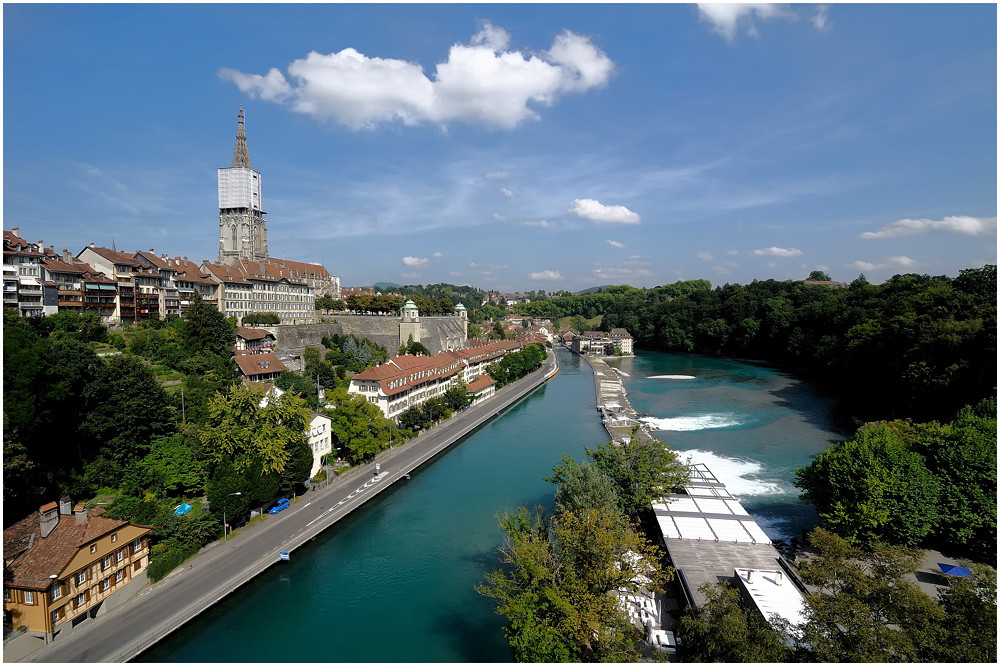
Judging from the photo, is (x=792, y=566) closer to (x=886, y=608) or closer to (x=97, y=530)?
(x=886, y=608)

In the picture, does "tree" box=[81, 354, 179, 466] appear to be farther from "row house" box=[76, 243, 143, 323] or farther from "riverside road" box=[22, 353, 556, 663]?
"row house" box=[76, 243, 143, 323]

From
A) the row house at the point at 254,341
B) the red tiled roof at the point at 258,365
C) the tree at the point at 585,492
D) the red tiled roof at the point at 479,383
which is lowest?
the tree at the point at 585,492

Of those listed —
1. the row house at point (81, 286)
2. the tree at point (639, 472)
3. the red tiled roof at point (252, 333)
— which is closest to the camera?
the tree at point (639, 472)

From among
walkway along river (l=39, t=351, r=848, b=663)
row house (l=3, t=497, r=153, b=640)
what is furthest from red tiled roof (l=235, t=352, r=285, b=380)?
row house (l=3, t=497, r=153, b=640)

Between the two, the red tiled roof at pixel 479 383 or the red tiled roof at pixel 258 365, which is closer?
the red tiled roof at pixel 258 365

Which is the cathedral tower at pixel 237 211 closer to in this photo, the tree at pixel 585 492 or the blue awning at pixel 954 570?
the tree at pixel 585 492

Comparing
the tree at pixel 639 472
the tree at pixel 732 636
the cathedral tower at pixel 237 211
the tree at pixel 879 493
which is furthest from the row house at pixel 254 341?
the tree at pixel 879 493

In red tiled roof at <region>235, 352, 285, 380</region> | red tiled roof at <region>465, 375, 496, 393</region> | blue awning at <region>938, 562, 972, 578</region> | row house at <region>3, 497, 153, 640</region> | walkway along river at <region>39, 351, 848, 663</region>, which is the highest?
red tiled roof at <region>235, 352, 285, 380</region>
